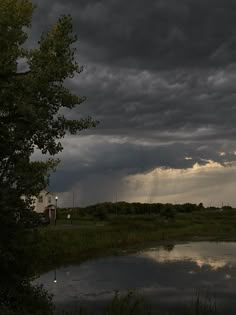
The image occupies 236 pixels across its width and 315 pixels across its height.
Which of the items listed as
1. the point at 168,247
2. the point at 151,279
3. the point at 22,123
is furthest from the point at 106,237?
the point at 22,123

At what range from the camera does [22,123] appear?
18.7 meters

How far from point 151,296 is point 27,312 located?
13462 millimetres

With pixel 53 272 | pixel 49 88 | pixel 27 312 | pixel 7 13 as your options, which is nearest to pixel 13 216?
pixel 27 312

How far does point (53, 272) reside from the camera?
38.7 meters

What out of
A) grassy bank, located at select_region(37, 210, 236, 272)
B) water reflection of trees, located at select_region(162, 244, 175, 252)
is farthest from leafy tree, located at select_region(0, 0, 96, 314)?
water reflection of trees, located at select_region(162, 244, 175, 252)

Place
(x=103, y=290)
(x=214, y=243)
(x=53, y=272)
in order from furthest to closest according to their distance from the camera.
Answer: (x=214, y=243)
(x=53, y=272)
(x=103, y=290)

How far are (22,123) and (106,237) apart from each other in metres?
40.7

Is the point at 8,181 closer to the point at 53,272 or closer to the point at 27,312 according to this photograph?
the point at 27,312

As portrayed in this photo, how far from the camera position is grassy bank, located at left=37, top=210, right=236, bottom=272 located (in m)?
45.2

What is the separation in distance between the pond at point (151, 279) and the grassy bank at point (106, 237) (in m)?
2.66

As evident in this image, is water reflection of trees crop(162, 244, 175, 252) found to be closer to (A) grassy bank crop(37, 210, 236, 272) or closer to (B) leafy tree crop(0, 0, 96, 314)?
(A) grassy bank crop(37, 210, 236, 272)

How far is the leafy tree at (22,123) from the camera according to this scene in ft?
59.1

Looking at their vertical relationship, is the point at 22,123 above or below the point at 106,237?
above

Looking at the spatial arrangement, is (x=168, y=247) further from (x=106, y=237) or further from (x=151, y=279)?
(x=151, y=279)
